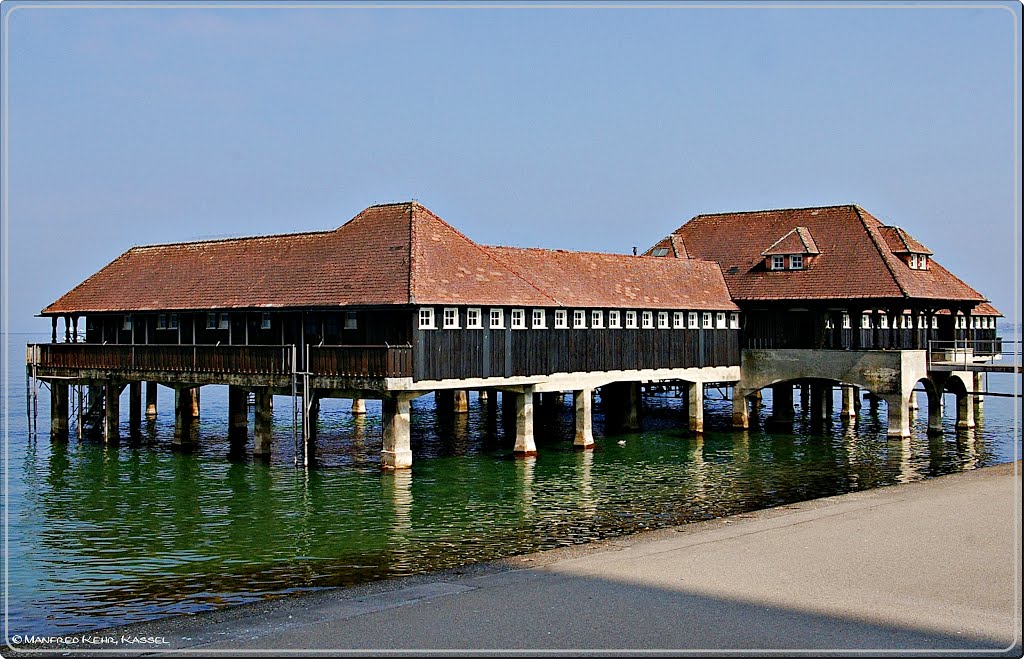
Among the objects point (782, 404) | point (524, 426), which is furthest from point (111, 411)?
point (782, 404)

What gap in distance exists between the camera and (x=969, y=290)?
45.5m

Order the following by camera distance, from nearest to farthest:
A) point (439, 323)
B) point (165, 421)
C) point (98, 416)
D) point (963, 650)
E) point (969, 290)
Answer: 1. point (963, 650)
2. point (439, 323)
3. point (98, 416)
4. point (969, 290)
5. point (165, 421)

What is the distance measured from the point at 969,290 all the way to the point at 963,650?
3623cm

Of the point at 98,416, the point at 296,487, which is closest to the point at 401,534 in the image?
the point at 296,487

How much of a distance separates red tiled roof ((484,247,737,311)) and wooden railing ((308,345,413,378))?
669 cm

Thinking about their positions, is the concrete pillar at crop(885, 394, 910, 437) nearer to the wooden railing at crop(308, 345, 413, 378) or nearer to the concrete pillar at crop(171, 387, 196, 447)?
the wooden railing at crop(308, 345, 413, 378)

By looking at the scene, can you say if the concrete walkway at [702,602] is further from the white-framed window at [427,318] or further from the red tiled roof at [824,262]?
the red tiled roof at [824,262]

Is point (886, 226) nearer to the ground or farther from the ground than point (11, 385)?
farther from the ground

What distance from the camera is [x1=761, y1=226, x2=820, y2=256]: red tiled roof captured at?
43.7m

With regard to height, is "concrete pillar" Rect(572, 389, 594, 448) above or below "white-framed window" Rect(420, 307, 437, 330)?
below

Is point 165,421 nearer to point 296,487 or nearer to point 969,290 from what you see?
point 296,487

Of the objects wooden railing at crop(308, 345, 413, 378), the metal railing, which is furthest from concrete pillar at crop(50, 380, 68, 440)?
the metal railing

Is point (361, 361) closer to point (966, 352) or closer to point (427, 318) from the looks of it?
point (427, 318)

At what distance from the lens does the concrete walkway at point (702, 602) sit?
12.7m
